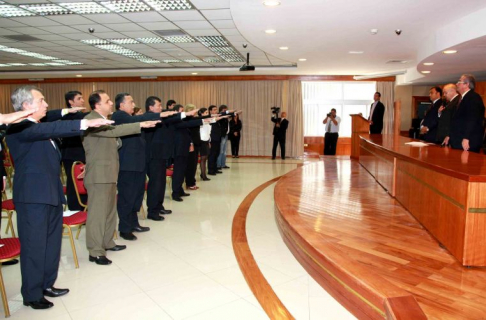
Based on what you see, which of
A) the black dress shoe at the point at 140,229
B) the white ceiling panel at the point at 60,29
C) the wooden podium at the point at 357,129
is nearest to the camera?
the black dress shoe at the point at 140,229

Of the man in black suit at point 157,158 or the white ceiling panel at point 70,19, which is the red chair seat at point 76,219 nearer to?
the man in black suit at point 157,158

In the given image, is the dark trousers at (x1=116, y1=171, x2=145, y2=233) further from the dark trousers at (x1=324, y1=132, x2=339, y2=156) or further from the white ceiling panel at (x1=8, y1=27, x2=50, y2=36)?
the dark trousers at (x1=324, y1=132, x2=339, y2=156)

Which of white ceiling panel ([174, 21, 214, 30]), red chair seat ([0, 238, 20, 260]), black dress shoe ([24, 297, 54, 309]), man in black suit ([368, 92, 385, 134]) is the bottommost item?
black dress shoe ([24, 297, 54, 309])

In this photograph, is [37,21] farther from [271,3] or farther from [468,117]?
[468,117]

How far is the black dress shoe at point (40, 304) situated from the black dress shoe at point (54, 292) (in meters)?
0.12

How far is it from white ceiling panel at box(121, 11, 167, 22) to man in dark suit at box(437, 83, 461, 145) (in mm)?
4341

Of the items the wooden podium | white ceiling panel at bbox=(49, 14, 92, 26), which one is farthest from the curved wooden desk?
white ceiling panel at bbox=(49, 14, 92, 26)

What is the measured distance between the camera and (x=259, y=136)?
13.7 metres

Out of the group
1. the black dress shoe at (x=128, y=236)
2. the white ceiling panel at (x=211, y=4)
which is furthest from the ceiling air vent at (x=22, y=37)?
the black dress shoe at (x=128, y=236)

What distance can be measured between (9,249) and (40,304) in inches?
17.6

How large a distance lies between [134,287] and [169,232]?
1503mm

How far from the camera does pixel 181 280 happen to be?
321cm

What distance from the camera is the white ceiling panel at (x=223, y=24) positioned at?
6.19 metres

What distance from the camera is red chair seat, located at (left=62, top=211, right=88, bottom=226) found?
3438 millimetres
